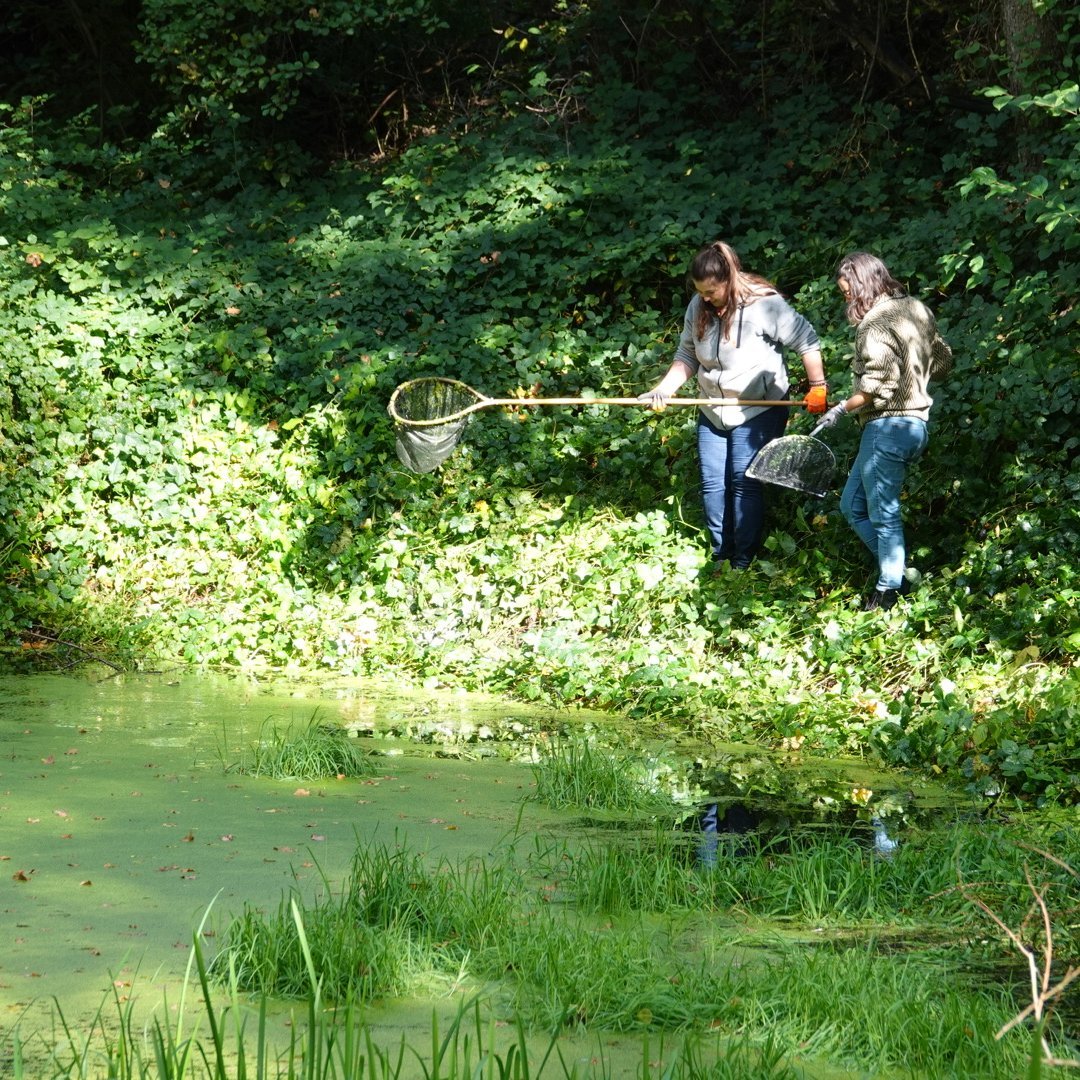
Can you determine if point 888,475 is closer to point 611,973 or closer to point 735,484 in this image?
point 735,484

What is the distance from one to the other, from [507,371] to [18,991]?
6704 mm

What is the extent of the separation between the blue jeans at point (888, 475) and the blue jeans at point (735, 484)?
68cm

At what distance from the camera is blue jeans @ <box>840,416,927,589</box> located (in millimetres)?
6344

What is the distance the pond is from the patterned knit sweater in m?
1.79

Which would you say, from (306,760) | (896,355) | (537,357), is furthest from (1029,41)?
(306,760)

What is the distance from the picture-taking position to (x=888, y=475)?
6.39 m

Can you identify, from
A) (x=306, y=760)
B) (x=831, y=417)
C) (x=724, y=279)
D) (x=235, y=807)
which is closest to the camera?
(x=235, y=807)

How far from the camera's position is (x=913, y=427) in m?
6.33

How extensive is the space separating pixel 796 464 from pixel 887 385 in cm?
65

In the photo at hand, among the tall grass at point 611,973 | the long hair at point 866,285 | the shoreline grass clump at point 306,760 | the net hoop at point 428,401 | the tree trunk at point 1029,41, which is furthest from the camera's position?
the tree trunk at point 1029,41

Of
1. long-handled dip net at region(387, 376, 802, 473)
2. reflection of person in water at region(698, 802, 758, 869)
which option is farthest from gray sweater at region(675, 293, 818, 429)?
reflection of person in water at region(698, 802, 758, 869)

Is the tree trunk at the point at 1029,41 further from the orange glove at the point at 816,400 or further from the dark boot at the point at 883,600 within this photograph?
the dark boot at the point at 883,600

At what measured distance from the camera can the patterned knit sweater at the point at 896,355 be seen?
6246 mm

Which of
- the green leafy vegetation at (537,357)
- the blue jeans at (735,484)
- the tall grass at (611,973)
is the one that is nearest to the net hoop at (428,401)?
the green leafy vegetation at (537,357)
